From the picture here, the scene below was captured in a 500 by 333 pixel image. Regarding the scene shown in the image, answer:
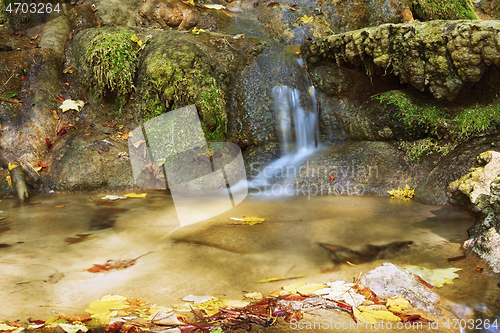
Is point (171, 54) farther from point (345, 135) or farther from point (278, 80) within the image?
point (345, 135)

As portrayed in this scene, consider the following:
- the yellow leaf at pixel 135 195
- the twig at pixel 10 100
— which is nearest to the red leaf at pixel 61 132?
the twig at pixel 10 100

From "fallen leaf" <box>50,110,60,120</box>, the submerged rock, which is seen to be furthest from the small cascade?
"fallen leaf" <box>50,110,60,120</box>

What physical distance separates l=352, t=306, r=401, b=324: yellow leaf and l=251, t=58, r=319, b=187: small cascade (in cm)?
388

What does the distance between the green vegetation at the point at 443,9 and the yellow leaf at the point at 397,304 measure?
824 cm

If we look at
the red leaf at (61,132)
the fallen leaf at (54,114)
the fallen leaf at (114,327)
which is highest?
the fallen leaf at (54,114)

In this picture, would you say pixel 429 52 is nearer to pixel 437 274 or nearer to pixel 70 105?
pixel 437 274

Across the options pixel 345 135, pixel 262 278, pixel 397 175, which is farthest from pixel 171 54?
pixel 262 278

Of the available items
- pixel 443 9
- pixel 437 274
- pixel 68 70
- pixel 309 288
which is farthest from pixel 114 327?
pixel 443 9

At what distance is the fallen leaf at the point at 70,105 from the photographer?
5.68 meters

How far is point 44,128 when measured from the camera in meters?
5.36

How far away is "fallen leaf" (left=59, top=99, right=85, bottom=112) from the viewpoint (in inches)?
224

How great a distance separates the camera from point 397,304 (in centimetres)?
180

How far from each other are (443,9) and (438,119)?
16.2 feet

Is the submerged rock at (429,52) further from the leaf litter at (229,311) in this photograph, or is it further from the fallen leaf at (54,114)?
the fallen leaf at (54,114)
